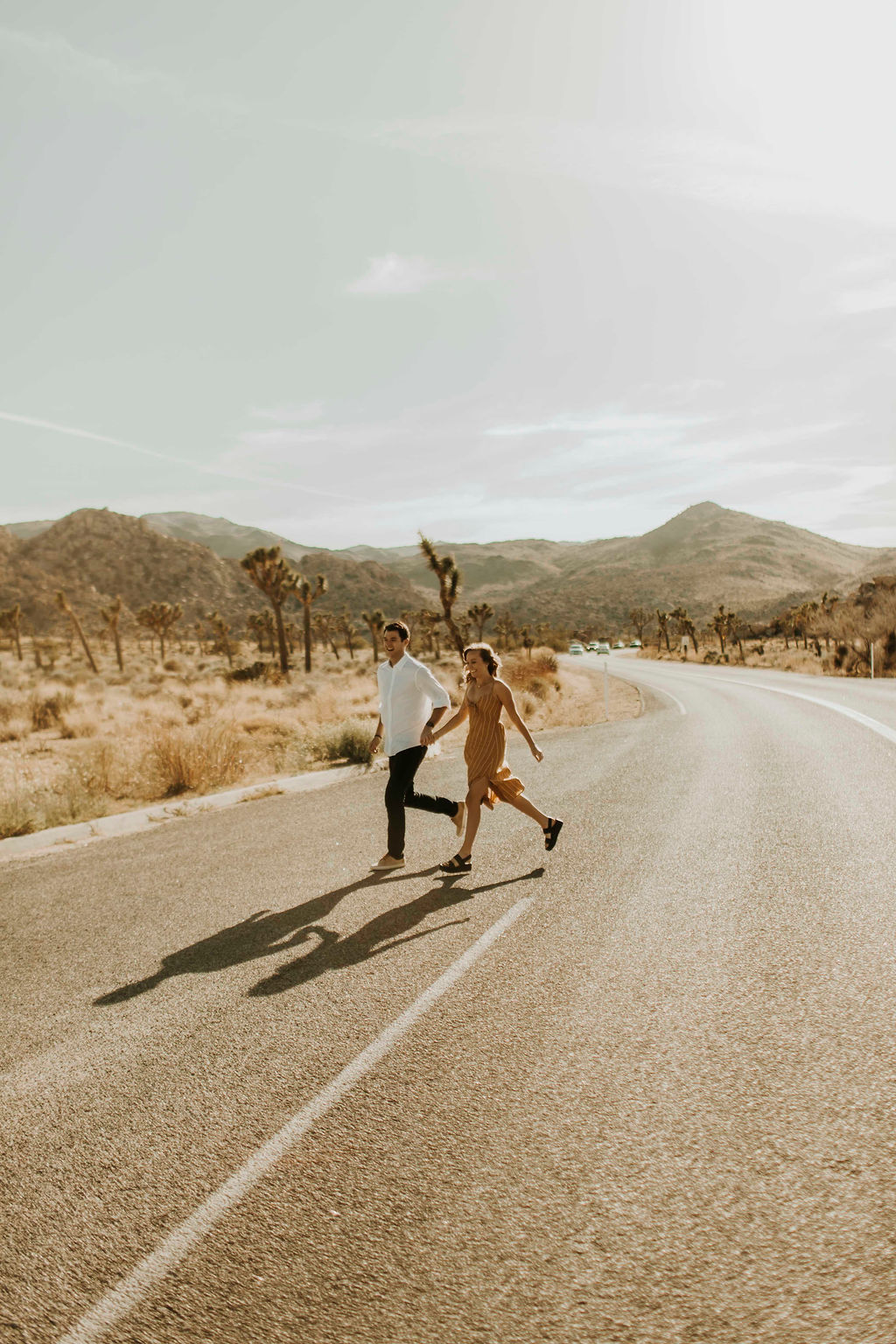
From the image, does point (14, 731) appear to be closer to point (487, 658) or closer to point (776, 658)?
point (487, 658)

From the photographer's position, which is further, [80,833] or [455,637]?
[455,637]

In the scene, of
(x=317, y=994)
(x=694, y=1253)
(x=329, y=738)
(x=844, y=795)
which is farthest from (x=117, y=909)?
(x=329, y=738)

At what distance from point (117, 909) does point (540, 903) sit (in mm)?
3229

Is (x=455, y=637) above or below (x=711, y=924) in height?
above

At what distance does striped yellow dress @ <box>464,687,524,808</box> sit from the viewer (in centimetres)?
664

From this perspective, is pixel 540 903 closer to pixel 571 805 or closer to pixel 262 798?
pixel 571 805

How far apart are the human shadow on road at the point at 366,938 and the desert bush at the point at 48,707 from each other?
18.7 m

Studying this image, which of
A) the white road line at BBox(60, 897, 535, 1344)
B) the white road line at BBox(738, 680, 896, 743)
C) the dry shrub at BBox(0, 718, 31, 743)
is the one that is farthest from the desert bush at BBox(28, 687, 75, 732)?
the white road line at BBox(60, 897, 535, 1344)

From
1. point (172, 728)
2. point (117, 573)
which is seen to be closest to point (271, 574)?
point (172, 728)

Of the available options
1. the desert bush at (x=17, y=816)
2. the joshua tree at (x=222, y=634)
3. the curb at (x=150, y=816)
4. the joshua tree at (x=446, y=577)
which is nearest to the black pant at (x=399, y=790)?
the curb at (x=150, y=816)

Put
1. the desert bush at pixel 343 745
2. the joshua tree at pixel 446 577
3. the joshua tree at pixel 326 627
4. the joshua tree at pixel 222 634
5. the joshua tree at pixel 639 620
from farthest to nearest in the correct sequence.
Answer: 1. the joshua tree at pixel 639 620
2. the joshua tree at pixel 326 627
3. the joshua tree at pixel 222 634
4. the joshua tree at pixel 446 577
5. the desert bush at pixel 343 745

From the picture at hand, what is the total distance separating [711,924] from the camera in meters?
4.97

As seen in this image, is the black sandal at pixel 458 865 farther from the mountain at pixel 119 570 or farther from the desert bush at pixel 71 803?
the mountain at pixel 119 570

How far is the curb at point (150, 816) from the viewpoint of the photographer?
8320 mm
